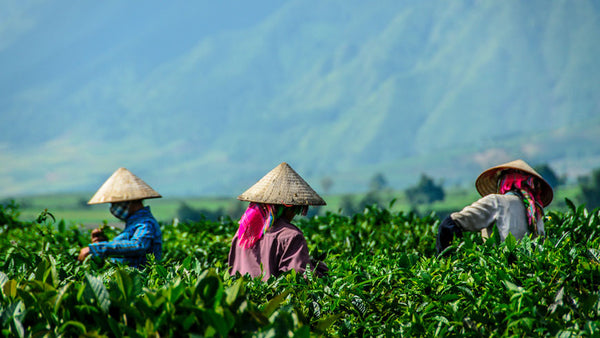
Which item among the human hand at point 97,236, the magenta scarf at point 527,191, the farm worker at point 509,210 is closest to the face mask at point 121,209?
the human hand at point 97,236

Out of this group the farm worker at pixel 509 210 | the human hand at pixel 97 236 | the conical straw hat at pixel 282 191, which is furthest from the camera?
the human hand at pixel 97 236

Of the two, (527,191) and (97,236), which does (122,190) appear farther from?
(527,191)

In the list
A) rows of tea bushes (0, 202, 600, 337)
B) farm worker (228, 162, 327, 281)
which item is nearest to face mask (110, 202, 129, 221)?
rows of tea bushes (0, 202, 600, 337)

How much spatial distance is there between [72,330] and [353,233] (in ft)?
13.4

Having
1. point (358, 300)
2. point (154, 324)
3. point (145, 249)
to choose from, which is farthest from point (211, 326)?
point (145, 249)

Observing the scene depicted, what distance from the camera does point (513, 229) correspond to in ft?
15.8

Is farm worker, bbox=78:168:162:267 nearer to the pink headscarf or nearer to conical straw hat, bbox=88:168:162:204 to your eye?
conical straw hat, bbox=88:168:162:204

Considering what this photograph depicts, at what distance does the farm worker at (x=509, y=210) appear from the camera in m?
4.74

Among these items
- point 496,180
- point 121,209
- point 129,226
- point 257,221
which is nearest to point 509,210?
point 496,180

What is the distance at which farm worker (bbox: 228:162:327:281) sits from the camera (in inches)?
154

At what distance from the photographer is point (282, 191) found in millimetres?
4086

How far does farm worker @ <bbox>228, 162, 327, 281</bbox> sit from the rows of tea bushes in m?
0.36

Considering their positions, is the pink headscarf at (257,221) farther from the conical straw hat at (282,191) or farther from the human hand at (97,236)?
the human hand at (97,236)

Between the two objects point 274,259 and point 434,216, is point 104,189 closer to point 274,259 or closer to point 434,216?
point 274,259
